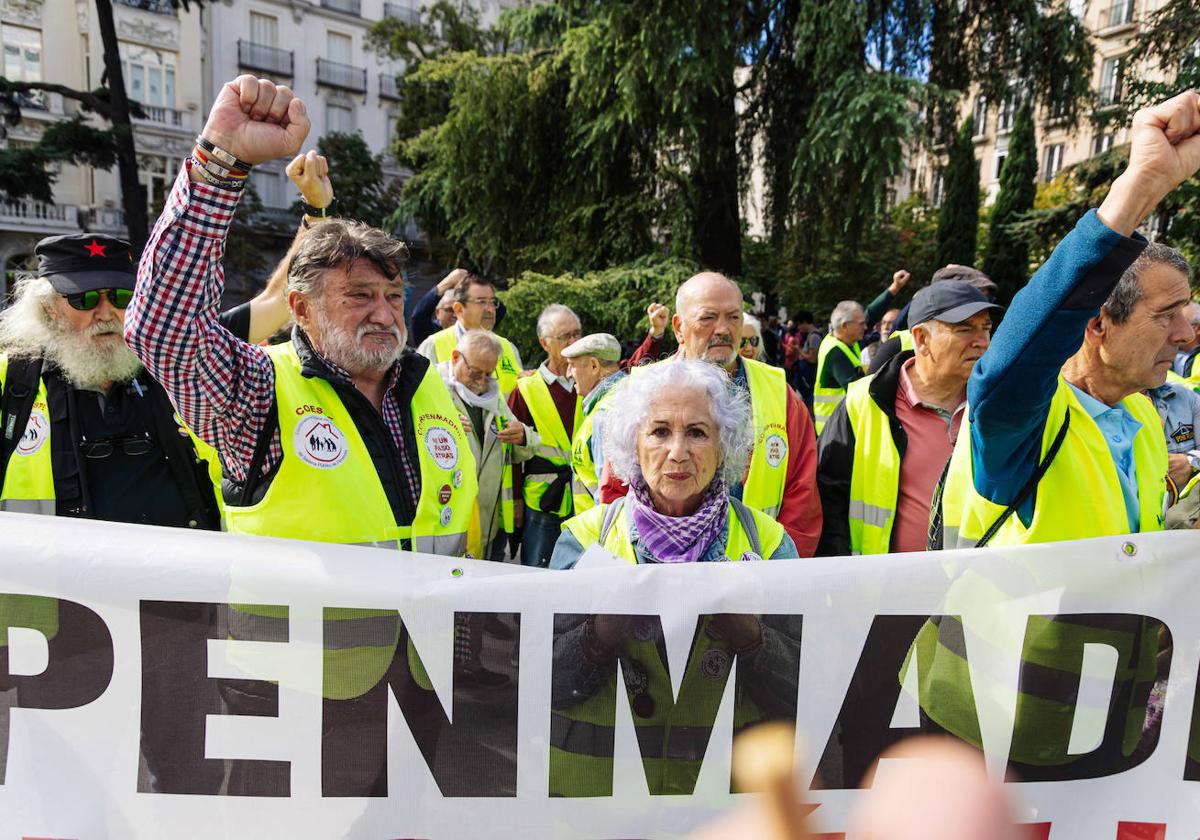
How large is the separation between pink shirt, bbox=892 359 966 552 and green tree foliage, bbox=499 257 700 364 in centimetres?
936

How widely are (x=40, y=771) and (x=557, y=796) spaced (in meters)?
1.12

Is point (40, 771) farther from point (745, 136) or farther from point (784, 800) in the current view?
point (745, 136)

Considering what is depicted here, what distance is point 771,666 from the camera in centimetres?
191

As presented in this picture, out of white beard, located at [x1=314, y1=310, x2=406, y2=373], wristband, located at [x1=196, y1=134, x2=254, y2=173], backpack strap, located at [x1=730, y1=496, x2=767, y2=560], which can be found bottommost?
backpack strap, located at [x1=730, y1=496, x2=767, y2=560]

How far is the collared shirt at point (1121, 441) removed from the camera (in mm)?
2008

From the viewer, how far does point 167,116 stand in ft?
112

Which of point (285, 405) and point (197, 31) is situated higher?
point (197, 31)

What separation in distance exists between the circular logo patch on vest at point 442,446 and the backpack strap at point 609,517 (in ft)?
1.51

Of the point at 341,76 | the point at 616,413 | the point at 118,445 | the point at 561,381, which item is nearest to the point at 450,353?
the point at 561,381

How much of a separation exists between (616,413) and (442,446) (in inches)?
20.0

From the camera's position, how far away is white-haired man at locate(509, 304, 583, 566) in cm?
511

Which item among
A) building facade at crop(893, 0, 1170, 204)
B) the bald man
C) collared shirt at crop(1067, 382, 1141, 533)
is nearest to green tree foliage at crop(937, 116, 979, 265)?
building facade at crop(893, 0, 1170, 204)

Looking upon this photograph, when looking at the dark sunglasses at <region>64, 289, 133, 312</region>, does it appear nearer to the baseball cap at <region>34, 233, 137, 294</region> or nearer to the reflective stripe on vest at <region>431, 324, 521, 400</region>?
the baseball cap at <region>34, 233, 137, 294</region>

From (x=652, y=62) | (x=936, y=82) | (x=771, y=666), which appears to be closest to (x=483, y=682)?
(x=771, y=666)
